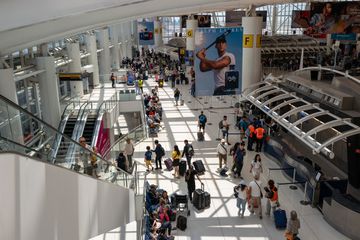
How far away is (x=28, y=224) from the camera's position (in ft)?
16.7

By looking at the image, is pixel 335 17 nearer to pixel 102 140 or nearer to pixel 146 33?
pixel 102 140

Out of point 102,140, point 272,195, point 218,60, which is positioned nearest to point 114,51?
point 102,140

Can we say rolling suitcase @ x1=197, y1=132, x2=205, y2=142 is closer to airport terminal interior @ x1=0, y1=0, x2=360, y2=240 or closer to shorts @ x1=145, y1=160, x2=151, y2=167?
airport terminal interior @ x1=0, y1=0, x2=360, y2=240

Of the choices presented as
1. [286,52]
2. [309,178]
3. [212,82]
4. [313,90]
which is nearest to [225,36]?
[212,82]

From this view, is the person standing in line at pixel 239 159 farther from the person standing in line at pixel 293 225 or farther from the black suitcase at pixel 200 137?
the black suitcase at pixel 200 137

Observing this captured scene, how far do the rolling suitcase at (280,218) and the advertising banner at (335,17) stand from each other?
433 inches

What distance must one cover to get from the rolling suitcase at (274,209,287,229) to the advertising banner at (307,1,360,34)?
36.1 ft

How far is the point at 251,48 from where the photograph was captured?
17.7 metres

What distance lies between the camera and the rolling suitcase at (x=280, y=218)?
31.1 feet

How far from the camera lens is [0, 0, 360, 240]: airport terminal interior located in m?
5.67

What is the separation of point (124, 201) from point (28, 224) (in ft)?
15.6

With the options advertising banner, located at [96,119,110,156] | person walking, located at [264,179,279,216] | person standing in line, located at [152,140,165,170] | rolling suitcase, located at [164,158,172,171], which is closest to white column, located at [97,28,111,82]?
advertising banner, located at [96,119,110,156]

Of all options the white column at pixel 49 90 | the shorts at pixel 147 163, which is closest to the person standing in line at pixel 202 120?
the shorts at pixel 147 163

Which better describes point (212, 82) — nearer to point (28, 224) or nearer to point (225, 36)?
point (225, 36)
